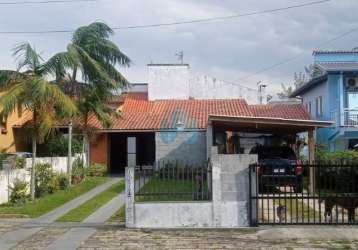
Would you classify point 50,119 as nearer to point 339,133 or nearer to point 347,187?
point 347,187

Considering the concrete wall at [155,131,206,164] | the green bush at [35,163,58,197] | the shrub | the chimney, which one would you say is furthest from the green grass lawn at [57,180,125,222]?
the chimney

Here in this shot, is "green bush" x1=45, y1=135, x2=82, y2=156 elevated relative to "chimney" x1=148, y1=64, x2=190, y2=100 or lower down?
lower down

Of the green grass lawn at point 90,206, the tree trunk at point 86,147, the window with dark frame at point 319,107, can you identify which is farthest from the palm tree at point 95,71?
the window with dark frame at point 319,107

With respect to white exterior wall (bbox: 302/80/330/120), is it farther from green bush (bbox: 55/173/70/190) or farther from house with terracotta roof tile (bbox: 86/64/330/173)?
green bush (bbox: 55/173/70/190)

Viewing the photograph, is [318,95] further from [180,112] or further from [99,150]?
[99,150]

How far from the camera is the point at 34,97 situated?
19.1 m

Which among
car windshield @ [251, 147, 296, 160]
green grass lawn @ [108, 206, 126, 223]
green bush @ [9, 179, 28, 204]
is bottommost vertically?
green grass lawn @ [108, 206, 126, 223]

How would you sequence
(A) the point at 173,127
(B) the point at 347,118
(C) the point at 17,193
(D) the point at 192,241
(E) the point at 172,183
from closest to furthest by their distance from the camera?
(D) the point at 192,241
(E) the point at 172,183
(C) the point at 17,193
(B) the point at 347,118
(A) the point at 173,127

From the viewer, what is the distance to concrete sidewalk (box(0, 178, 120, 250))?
12462mm

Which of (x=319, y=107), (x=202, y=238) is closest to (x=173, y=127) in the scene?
(x=319, y=107)

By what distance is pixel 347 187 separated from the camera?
1689 centimetres

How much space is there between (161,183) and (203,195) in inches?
42.0

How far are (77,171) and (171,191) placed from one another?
1342 centimetres

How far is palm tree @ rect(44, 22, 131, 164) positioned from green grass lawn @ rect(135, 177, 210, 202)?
34.0ft
